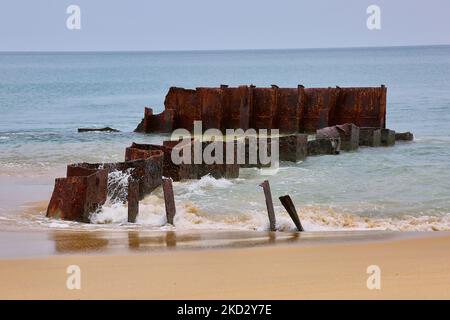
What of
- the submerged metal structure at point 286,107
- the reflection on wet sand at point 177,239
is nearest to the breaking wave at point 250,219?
the reflection on wet sand at point 177,239

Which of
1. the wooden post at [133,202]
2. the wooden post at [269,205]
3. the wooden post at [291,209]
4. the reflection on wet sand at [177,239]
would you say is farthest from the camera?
the wooden post at [133,202]

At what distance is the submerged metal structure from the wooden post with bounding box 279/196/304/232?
11086 mm

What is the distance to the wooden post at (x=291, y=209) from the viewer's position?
10.7 meters

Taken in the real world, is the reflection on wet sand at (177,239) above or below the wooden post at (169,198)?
A: below

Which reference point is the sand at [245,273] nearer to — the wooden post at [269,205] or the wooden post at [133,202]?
the wooden post at [269,205]

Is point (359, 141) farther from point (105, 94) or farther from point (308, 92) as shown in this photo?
point (105, 94)

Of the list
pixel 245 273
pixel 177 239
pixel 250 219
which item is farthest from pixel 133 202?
pixel 245 273

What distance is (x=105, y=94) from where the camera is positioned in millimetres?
63406

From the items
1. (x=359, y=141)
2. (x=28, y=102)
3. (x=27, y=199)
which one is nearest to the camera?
(x=27, y=199)

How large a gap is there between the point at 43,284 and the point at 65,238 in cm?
237

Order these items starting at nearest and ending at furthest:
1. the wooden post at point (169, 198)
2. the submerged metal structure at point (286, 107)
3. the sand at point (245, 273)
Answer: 1. the sand at point (245, 273)
2. the wooden post at point (169, 198)
3. the submerged metal structure at point (286, 107)

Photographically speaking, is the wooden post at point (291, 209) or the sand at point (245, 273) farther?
the wooden post at point (291, 209)

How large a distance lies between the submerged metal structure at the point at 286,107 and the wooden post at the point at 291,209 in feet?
36.4

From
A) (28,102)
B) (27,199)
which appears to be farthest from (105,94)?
(27,199)
